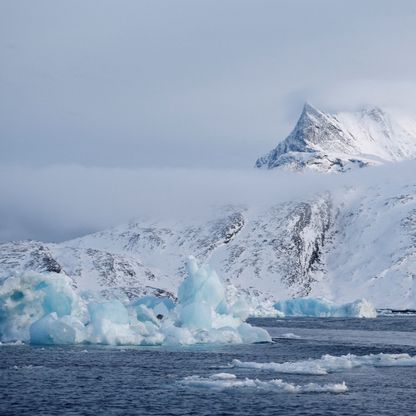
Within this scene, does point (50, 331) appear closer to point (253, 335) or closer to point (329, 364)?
point (253, 335)

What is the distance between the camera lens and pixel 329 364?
65000mm

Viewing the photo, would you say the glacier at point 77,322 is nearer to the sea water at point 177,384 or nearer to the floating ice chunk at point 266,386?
the sea water at point 177,384

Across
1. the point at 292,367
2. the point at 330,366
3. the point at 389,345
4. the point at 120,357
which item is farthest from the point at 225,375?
the point at 389,345

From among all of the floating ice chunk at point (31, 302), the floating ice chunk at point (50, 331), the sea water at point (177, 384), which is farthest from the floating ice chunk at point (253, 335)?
the floating ice chunk at point (50, 331)

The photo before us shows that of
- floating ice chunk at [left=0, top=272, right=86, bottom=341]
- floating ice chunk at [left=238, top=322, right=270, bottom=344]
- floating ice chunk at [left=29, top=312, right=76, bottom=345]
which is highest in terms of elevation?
floating ice chunk at [left=0, top=272, right=86, bottom=341]

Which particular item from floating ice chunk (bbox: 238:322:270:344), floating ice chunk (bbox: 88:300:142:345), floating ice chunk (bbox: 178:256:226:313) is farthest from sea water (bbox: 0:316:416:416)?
→ floating ice chunk (bbox: 178:256:226:313)

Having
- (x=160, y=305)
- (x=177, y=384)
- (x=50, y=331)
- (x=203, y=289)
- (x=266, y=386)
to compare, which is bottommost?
(x=177, y=384)

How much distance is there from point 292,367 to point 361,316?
430 ft

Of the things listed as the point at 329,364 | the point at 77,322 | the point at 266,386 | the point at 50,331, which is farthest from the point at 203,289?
the point at 266,386

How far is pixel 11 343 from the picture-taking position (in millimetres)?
82188

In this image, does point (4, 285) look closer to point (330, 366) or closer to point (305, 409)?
point (330, 366)

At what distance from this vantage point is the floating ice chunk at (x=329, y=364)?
200ft

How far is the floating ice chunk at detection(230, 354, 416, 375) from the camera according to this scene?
61.0 meters

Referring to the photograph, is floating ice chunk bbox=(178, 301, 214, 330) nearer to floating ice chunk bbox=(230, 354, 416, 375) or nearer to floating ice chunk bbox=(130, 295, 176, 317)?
floating ice chunk bbox=(130, 295, 176, 317)
